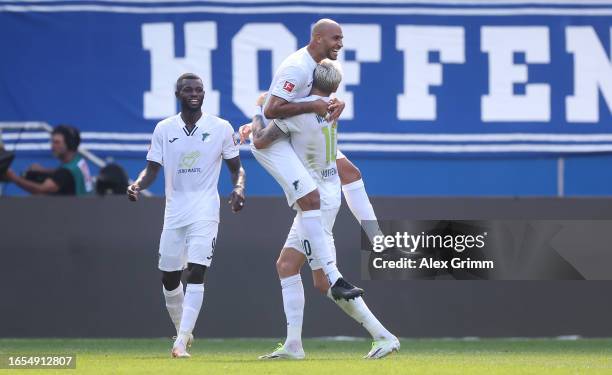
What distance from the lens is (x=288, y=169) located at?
9.51 m

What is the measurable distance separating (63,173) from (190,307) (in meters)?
4.25

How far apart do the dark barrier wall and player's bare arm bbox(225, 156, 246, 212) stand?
2.95 m

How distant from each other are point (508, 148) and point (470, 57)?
3.58 feet

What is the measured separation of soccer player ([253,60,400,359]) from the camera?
9461 mm

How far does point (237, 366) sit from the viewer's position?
8969 mm

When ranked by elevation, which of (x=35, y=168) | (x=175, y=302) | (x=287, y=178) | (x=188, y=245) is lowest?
(x=175, y=302)

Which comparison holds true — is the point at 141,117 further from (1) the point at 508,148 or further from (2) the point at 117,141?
(1) the point at 508,148

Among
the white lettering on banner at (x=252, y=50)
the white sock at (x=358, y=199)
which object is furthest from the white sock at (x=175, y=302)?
the white lettering on banner at (x=252, y=50)

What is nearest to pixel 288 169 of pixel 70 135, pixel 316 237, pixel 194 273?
pixel 316 237

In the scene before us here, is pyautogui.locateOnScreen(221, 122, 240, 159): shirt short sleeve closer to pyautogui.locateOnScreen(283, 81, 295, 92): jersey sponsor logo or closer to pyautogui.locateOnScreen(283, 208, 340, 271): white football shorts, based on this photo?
pyautogui.locateOnScreen(283, 208, 340, 271): white football shorts

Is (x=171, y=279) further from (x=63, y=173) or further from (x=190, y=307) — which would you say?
(x=63, y=173)

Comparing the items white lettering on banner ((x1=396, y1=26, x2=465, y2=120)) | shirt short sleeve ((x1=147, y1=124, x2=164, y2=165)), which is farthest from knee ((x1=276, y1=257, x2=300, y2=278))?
white lettering on banner ((x1=396, y1=26, x2=465, y2=120))

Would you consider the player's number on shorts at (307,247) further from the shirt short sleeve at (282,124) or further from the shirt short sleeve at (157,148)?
the shirt short sleeve at (157,148)

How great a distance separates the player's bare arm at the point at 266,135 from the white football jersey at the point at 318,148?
39 millimetres
